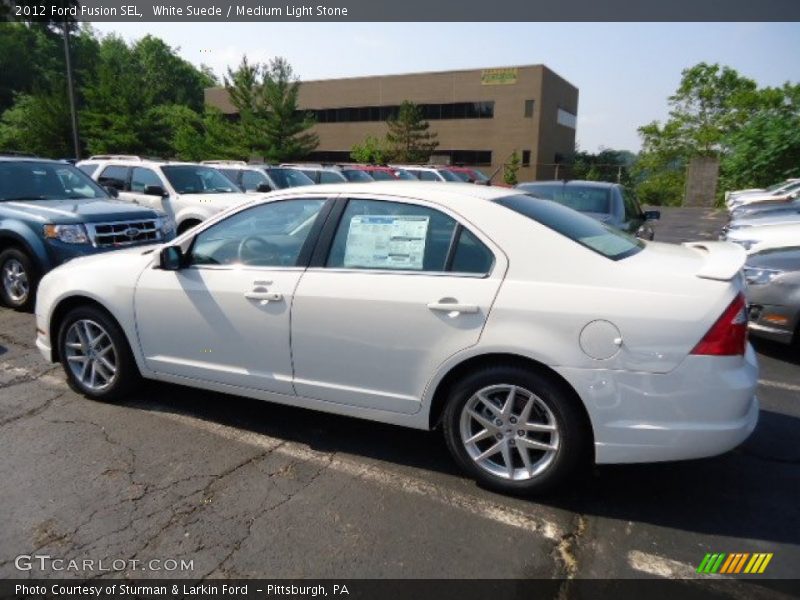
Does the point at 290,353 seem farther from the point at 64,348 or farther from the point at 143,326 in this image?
the point at 64,348

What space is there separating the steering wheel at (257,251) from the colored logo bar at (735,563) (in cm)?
281

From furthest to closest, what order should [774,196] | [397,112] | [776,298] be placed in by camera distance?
[397,112] → [774,196] → [776,298]

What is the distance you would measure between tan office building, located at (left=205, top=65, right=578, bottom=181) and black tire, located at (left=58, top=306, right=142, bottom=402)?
42027 millimetres

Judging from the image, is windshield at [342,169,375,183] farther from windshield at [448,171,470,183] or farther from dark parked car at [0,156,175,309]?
dark parked car at [0,156,175,309]

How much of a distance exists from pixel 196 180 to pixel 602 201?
7130 millimetres

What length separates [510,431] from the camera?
119 inches

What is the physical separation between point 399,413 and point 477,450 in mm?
486

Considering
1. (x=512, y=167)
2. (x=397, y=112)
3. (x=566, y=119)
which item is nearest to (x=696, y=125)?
(x=566, y=119)

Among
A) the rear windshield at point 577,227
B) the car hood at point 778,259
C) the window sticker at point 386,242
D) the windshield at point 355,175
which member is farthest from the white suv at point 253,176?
the rear windshield at point 577,227

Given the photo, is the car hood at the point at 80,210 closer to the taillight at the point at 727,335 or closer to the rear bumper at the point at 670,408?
the rear bumper at the point at 670,408

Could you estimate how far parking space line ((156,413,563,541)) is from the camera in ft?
9.46

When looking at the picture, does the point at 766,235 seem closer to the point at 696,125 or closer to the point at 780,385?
the point at 780,385

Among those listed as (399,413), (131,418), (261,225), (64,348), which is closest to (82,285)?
(64,348)

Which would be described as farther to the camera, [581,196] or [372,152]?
[372,152]
